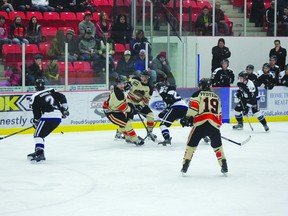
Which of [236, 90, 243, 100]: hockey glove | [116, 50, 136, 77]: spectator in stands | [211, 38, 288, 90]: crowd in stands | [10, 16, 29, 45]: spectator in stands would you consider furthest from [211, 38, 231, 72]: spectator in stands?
[10, 16, 29, 45]: spectator in stands

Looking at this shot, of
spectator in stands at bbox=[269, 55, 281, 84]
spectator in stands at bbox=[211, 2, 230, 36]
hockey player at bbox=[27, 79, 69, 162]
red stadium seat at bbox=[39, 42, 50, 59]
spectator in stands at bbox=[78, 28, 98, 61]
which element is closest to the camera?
hockey player at bbox=[27, 79, 69, 162]

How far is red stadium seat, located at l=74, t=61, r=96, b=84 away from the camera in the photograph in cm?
1426

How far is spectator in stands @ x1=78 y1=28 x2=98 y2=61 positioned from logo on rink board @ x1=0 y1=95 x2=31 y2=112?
4.31ft

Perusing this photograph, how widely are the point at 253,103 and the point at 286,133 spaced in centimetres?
78

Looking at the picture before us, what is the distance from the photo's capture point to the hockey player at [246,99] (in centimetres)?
1442

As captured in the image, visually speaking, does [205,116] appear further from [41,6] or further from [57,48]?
[41,6]

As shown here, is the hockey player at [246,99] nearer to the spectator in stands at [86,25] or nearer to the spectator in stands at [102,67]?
the spectator in stands at [102,67]

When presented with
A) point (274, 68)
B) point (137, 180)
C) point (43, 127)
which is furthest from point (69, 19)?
point (137, 180)

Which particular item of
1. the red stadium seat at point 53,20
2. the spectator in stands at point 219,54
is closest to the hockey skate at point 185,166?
the spectator in stands at point 219,54

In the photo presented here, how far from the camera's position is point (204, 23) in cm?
1672

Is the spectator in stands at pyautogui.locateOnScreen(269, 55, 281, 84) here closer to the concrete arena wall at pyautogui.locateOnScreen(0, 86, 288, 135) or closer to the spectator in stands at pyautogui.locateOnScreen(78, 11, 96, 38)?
the concrete arena wall at pyautogui.locateOnScreen(0, 86, 288, 135)

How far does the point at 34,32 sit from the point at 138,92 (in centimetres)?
245

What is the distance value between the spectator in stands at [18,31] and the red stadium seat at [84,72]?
0.98m

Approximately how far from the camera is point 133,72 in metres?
14.8
